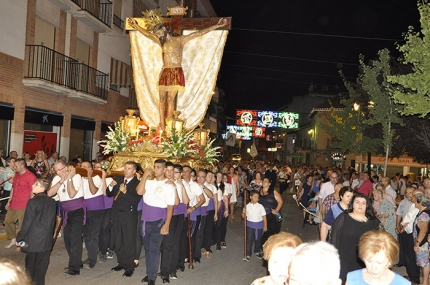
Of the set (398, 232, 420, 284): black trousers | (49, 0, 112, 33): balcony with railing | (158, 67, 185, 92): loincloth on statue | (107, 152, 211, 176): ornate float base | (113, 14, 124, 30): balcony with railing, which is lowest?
(398, 232, 420, 284): black trousers

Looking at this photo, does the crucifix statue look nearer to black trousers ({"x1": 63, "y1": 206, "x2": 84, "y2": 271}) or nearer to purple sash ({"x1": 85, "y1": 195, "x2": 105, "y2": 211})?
purple sash ({"x1": 85, "y1": 195, "x2": 105, "y2": 211})

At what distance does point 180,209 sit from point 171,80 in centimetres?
574

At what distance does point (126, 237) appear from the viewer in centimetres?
850

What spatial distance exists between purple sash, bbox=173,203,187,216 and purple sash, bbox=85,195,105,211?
5.27 feet

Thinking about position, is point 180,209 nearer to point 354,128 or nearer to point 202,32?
point 202,32

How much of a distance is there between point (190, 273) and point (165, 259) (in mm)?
902

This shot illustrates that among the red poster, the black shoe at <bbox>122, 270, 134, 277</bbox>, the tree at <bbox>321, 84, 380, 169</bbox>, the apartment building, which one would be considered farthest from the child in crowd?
the tree at <bbox>321, 84, 380, 169</bbox>

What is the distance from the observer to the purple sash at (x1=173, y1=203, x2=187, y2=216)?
322 inches

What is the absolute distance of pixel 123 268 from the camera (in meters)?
8.56

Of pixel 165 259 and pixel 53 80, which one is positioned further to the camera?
pixel 53 80

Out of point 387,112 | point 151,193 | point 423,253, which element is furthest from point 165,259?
point 387,112

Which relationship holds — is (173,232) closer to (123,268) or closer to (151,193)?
(151,193)

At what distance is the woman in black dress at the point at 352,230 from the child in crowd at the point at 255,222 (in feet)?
15.3

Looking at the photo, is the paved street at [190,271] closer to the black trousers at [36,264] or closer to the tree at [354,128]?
the black trousers at [36,264]
